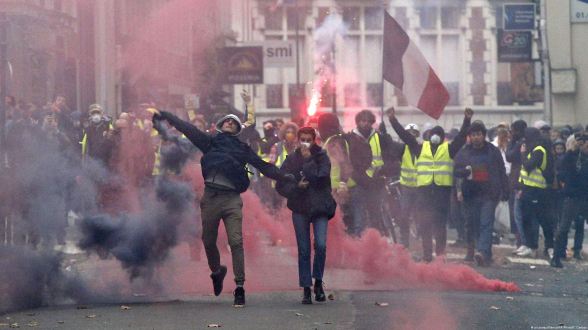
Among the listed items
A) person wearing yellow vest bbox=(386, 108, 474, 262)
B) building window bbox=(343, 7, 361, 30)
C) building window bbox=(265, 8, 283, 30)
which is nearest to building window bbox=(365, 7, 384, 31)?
building window bbox=(343, 7, 361, 30)

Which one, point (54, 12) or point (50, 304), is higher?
point (54, 12)

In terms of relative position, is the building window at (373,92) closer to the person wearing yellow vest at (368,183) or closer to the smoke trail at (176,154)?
the person wearing yellow vest at (368,183)

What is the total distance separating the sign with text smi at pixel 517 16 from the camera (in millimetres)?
20531

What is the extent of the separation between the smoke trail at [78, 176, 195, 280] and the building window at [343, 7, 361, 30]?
1235cm

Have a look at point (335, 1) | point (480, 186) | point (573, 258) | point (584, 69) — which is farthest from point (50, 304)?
point (584, 69)

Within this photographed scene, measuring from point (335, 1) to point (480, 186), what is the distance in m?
8.58

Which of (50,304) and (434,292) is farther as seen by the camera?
(434,292)

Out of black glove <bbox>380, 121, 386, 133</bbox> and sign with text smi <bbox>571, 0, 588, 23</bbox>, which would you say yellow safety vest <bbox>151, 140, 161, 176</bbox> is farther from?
sign with text smi <bbox>571, 0, 588, 23</bbox>

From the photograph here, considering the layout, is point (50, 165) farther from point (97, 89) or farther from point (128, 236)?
point (97, 89)

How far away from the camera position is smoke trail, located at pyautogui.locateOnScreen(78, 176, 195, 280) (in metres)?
8.66

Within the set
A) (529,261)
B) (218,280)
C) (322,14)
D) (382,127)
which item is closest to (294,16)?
(322,14)

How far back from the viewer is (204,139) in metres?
8.40

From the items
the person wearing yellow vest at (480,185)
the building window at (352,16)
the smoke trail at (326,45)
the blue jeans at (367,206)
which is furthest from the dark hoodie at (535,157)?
the building window at (352,16)

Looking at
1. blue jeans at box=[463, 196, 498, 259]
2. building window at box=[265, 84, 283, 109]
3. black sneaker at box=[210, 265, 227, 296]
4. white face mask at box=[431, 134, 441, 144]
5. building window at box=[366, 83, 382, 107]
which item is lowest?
black sneaker at box=[210, 265, 227, 296]
